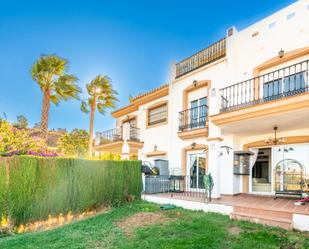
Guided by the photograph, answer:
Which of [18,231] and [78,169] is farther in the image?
[78,169]

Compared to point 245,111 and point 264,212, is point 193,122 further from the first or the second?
point 264,212

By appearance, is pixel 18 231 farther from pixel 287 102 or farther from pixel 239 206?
pixel 287 102

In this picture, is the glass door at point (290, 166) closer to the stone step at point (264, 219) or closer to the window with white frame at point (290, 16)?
the stone step at point (264, 219)

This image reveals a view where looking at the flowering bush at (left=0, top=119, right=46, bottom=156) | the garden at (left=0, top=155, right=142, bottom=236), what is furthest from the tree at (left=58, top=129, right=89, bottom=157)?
the garden at (left=0, top=155, right=142, bottom=236)

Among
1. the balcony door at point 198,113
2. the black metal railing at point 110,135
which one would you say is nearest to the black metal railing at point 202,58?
the balcony door at point 198,113

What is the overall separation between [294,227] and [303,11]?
8990 millimetres

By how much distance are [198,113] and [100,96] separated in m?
12.8

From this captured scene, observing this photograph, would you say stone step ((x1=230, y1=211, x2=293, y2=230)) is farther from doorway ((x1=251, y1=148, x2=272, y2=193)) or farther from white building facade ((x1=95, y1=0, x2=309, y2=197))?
doorway ((x1=251, y1=148, x2=272, y2=193))

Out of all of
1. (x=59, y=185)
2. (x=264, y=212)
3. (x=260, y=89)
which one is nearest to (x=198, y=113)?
(x=260, y=89)

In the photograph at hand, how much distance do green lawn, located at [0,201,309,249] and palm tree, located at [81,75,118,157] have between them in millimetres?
16183

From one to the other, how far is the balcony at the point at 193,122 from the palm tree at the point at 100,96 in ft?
35.9

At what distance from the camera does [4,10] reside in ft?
54.5

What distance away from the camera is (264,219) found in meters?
7.48

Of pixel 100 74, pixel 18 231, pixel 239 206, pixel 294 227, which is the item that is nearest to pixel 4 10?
pixel 100 74
